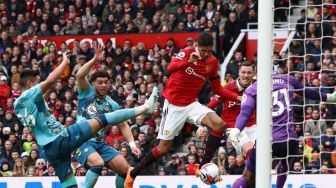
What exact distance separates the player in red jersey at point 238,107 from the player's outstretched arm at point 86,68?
1.87 metres

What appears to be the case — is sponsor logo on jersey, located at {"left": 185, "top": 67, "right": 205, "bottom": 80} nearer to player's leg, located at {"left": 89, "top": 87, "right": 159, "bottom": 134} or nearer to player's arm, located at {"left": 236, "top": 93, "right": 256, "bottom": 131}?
player's arm, located at {"left": 236, "top": 93, "right": 256, "bottom": 131}

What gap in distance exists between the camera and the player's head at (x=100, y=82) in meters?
14.2

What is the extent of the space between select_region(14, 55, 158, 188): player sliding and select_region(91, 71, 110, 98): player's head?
47.3 inches

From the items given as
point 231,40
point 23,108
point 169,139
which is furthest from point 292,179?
point 231,40

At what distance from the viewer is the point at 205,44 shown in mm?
14016

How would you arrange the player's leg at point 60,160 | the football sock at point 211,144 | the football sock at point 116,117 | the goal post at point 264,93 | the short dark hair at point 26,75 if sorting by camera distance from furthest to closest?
the short dark hair at point 26,75
the football sock at point 211,144
the player's leg at point 60,160
the football sock at point 116,117
the goal post at point 264,93

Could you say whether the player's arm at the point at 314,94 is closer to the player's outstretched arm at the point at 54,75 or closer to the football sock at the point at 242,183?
the football sock at the point at 242,183

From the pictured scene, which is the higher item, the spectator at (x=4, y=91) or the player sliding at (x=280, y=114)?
the spectator at (x=4, y=91)

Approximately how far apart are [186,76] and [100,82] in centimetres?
126

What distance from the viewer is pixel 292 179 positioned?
1656cm

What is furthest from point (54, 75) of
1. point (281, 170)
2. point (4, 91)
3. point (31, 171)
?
point (4, 91)

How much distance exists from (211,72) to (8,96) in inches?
408

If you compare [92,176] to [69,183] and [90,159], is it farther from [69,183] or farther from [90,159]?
[69,183]

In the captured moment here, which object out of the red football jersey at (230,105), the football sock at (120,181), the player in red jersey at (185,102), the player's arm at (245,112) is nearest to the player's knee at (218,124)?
the player in red jersey at (185,102)
